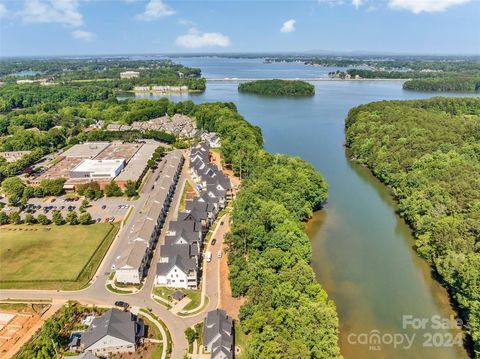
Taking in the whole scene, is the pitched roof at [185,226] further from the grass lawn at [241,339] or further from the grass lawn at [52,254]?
the grass lawn at [241,339]

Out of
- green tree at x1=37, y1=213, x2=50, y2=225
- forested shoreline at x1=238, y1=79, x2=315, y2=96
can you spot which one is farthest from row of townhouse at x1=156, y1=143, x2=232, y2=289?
forested shoreline at x1=238, y1=79, x2=315, y2=96

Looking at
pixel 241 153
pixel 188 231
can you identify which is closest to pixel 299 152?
pixel 241 153

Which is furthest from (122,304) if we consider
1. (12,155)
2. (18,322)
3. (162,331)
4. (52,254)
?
(12,155)

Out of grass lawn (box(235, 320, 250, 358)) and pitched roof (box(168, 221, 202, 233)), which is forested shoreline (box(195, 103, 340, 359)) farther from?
pitched roof (box(168, 221, 202, 233))

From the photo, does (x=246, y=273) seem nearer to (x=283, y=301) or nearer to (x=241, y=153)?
(x=283, y=301)

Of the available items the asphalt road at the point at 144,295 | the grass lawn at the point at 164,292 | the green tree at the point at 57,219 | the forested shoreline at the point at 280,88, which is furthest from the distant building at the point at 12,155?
the forested shoreline at the point at 280,88
